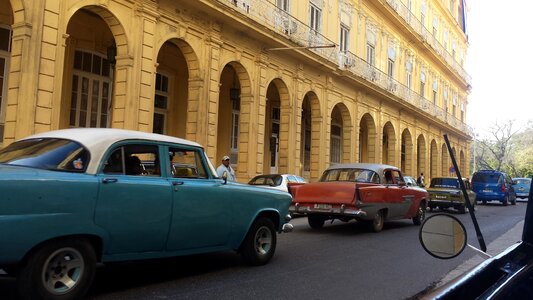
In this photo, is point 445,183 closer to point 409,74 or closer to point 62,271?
point 409,74

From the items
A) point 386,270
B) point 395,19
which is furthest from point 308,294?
point 395,19

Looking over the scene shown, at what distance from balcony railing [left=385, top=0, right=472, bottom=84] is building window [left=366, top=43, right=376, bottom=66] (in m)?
3.17

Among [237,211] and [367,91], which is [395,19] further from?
[237,211]

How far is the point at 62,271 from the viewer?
185 inches

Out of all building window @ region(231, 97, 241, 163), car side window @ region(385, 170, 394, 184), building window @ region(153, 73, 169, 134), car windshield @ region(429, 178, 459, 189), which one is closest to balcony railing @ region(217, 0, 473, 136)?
building window @ region(231, 97, 241, 163)

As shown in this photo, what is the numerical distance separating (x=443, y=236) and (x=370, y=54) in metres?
26.9

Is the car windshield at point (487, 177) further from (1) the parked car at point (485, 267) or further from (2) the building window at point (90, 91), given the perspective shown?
(1) the parked car at point (485, 267)

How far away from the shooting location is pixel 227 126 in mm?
21453

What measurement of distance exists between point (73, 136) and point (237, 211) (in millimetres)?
2333

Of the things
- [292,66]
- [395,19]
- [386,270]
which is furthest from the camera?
[395,19]

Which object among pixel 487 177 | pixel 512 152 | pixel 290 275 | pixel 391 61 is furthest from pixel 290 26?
pixel 512 152

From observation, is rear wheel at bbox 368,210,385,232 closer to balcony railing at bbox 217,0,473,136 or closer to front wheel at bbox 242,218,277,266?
front wheel at bbox 242,218,277,266

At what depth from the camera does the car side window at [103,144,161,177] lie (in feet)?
17.4

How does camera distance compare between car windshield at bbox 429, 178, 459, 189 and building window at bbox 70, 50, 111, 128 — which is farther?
car windshield at bbox 429, 178, 459, 189
